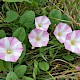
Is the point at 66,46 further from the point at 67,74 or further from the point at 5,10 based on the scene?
the point at 5,10

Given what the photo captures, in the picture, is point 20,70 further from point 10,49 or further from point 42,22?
point 42,22

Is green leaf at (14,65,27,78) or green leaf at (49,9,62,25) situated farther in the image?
green leaf at (49,9,62,25)

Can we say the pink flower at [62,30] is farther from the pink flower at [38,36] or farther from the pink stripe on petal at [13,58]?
the pink stripe on petal at [13,58]

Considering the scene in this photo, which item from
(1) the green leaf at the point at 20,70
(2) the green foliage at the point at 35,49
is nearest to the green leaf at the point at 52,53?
(2) the green foliage at the point at 35,49

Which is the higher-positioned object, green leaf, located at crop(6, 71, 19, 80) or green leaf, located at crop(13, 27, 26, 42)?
green leaf, located at crop(13, 27, 26, 42)

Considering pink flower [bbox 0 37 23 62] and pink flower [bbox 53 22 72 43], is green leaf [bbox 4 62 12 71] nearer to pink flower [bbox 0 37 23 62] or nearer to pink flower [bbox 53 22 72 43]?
pink flower [bbox 0 37 23 62]

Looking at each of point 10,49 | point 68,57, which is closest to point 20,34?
point 10,49


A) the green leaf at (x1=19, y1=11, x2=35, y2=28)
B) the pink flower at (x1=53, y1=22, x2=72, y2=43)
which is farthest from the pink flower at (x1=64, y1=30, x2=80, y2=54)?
the green leaf at (x1=19, y1=11, x2=35, y2=28)
